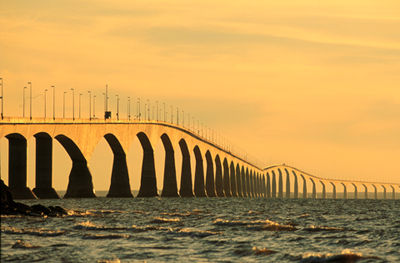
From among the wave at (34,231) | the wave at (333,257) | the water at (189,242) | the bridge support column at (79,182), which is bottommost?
the wave at (333,257)

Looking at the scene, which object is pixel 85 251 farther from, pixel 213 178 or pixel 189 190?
pixel 213 178

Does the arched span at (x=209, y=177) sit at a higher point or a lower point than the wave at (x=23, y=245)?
higher

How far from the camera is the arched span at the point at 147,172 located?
13600 centimetres

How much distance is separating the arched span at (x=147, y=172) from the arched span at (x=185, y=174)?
19186mm

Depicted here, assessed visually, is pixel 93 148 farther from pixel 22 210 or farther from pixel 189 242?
pixel 189 242

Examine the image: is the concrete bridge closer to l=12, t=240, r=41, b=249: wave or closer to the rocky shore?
the rocky shore

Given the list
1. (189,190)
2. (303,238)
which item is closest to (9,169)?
(189,190)

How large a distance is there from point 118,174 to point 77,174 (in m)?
12.5

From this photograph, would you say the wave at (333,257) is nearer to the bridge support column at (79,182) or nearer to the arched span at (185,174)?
the bridge support column at (79,182)

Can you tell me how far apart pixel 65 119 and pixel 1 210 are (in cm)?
5248

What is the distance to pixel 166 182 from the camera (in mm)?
146125

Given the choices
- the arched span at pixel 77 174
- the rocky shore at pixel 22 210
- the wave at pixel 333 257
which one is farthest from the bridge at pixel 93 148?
the wave at pixel 333 257

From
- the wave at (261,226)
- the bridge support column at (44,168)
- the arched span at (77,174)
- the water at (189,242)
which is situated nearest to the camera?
the water at (189,242)

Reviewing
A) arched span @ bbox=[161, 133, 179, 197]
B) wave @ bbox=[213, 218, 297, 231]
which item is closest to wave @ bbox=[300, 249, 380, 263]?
wave @ bbox=[213, 218, 297, 231]
